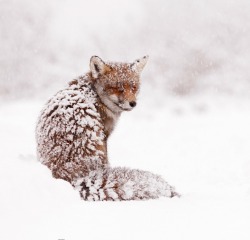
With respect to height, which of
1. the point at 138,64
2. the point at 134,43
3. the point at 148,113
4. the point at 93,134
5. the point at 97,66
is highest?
the point at 134,43

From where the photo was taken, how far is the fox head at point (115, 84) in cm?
659

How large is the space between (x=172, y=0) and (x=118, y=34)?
5.31 meters

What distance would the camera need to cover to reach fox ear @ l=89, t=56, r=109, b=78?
6.76 m

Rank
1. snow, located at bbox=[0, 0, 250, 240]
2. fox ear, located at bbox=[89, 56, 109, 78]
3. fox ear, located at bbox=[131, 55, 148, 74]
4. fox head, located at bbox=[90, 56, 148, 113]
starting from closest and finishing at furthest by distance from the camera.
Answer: snow, located at bbox=[0, 0, 250, 240], fox head, located at bbox=[90, 56, 148, 113], fox ear, located at bbox=[89, 56, 109, 78], fox ear, located at bbox=[131, 55, 148, 74]

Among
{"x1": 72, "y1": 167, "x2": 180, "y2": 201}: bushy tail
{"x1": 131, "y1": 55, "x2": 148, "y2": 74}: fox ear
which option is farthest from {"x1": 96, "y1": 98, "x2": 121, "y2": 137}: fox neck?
{"x1": 72, "y1": 167, "x2": 180, "y2": 201}: bushy tail

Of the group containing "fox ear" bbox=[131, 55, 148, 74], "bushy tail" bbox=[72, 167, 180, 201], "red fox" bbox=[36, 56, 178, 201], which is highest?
"fox ear" bbox=[131, 55, 148, 74]

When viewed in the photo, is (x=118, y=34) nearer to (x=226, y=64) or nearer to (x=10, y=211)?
(x=226, y=64)

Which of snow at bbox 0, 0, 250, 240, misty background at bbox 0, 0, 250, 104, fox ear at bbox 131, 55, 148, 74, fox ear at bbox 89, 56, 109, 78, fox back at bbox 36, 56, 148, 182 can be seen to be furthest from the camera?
misty background at bbox 0, 0, 250, 104

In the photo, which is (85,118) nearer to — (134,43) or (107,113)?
(107,113)

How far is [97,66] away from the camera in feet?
22.4

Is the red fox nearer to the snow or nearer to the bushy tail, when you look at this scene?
the bushy tail

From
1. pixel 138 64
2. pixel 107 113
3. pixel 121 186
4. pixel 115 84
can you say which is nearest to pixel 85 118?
pixel 107 113

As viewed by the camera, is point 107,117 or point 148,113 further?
point 148,113

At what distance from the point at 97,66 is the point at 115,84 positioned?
39 centimetres
